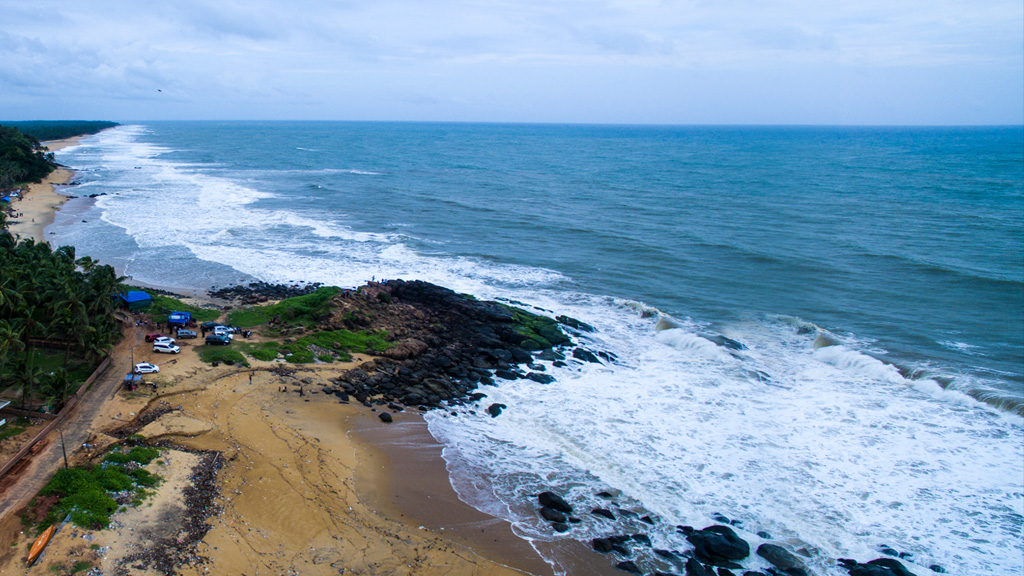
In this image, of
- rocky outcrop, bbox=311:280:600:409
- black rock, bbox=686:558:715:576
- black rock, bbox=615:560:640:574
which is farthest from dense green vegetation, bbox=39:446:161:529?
black rock, bbox=686:558:715:576

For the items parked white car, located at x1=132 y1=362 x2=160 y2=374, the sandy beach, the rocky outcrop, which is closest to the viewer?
the sandy beach

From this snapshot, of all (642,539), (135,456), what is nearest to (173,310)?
(135,456)

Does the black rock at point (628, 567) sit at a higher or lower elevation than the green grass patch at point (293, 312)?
lower

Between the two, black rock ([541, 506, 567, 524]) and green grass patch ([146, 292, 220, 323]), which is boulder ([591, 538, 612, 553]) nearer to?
black rock ([541, 506, 567, 524])

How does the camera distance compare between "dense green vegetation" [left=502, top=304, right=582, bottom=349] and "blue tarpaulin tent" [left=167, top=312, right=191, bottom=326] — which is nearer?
"blue tarpaulin tent" [left=167, top=312, right=191, bottom=326]

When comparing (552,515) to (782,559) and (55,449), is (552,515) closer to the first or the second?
(782,559)

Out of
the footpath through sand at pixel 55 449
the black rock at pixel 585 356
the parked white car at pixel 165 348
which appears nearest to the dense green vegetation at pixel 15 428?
the footpath through sand at pixel 55 449

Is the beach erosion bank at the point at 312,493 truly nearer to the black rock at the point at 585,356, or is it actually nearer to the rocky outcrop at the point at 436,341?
the rocky outcrop at the point at 436,341
